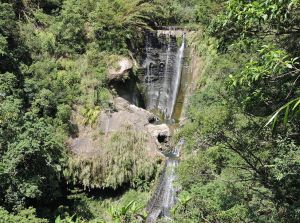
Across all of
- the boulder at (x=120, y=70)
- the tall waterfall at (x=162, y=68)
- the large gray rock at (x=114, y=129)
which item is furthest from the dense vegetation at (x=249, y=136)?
the tall waterfall at (x=162, y=68)

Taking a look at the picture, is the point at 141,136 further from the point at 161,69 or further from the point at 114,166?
the point at 161,69

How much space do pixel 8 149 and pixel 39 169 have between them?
4.79 feet

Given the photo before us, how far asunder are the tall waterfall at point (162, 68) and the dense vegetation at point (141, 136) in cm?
113

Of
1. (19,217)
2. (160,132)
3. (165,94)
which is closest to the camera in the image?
(19,217)

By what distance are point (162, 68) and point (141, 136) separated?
6547 mm

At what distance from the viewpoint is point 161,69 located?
20234 mm

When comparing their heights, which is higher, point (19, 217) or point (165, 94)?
point (165, 94)

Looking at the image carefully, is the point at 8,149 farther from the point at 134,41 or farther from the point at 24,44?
the point at 134,41

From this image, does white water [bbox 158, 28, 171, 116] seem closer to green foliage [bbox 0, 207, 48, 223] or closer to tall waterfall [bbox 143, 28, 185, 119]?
tall waterfall [bbox 143, 28, 185, 119]

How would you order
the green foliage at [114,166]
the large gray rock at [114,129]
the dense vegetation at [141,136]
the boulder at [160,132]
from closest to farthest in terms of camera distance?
the dense vegetation at [141,136], the green foliage at [114,166], the large gray rock at [114,129], the boulder at [160,132]

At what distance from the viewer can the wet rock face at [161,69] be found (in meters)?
19.9

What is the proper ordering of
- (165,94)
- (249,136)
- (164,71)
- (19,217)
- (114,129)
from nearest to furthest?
1. (249,136)
2. (19,217)
3. (114,129)
4. (165,94)
5. (164,71)

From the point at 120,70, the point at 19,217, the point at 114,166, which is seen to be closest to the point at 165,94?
the point at 120,70

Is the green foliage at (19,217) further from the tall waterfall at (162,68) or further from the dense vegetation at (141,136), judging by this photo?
the tall waterfall at (162,68)
